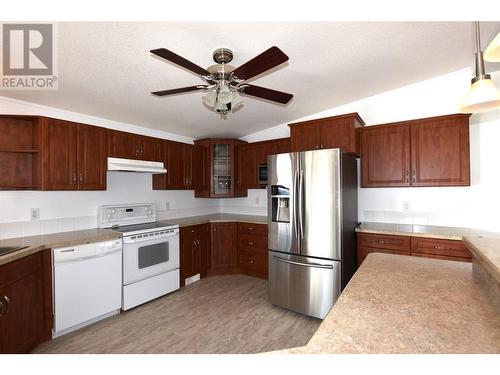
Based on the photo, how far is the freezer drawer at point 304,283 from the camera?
2.55m

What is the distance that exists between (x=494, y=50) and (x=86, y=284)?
10.8ft

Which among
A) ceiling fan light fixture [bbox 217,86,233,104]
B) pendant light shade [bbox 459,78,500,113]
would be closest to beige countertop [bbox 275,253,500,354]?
pendant light shade [bbox 459,78,500,113]

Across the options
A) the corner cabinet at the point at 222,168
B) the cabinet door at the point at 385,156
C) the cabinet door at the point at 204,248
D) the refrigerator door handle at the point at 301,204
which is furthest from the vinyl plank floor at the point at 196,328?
the cabinet door at the point at 385,156

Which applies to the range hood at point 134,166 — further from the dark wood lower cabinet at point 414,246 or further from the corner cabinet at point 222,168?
the dark wood lower cabinet at point 414,246

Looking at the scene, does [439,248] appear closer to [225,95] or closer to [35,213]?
[225,95]

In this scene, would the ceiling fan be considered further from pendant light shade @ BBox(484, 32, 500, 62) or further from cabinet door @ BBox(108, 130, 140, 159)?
cabinet door @ BBox(108, 130, 140, 159)

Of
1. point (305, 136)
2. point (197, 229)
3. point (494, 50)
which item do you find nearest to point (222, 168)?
point (197, 229)

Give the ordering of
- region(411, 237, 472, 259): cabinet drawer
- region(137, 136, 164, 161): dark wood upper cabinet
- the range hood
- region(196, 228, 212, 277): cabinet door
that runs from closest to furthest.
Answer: region(411, 237, 472, 259): cabinet drawer, the range hood, region(137, 136, 164, 161): dark wood upper cabinet, region(196, 228, 212, 277): cabinet door

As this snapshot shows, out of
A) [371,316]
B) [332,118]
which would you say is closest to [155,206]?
[332,118]

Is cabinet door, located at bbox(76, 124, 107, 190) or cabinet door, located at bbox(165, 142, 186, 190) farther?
cabinet door, located at bbox(165, 142, 186, 190)

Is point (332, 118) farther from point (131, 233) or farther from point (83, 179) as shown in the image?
point (83, 179)

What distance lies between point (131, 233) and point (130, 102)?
146 cm

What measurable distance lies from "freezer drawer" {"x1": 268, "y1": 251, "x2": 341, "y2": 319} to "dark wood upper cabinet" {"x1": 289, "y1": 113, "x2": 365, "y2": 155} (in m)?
1.39

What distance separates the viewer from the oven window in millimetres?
2924
